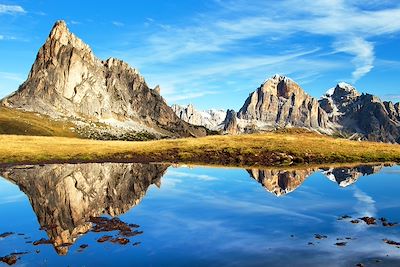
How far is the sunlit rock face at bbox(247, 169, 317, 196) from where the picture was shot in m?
48.0

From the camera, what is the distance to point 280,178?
54.7 m

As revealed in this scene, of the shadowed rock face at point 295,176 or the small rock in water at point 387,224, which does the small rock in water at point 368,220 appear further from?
the shadowed rock face at point 295,176

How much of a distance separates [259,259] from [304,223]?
398 inches

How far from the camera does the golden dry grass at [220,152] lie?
74688 millimetres

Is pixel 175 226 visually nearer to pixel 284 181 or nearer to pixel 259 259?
pixel 259 259

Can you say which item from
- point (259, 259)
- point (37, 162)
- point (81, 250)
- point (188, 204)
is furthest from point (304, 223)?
point (37, 162)

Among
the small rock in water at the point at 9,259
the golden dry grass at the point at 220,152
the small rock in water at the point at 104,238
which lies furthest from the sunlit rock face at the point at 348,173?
the small rock in water at the point at 9,259

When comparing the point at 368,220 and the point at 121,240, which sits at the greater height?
the point at 368,220

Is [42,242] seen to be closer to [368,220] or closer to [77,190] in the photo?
[77,190]

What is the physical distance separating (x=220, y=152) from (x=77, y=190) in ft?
134

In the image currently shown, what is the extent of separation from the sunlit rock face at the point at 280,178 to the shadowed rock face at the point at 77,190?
1415cm

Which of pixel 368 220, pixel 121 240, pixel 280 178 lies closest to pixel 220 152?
pixel 280 178

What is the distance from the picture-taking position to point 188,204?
4041 cm

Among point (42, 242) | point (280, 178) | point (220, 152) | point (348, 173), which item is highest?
point (220, 152)
